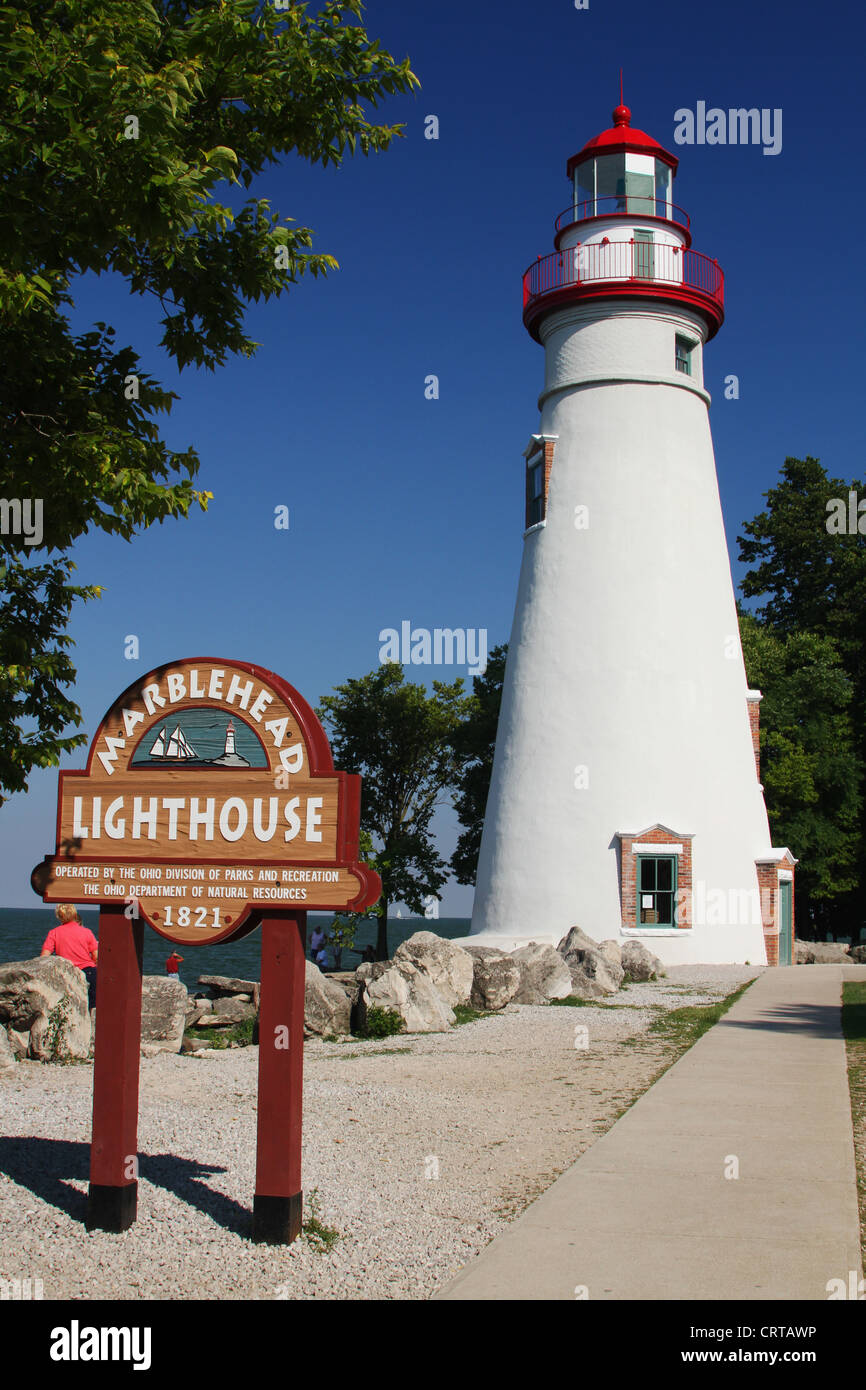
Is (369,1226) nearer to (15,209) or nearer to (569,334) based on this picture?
(15,209)

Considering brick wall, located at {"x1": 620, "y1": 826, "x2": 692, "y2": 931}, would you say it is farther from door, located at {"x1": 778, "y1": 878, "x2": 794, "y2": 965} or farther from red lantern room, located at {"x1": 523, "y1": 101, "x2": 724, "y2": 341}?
red lantern room, located at {"x1": 523, "y1": 101, "x2": 724, "y2": 341}

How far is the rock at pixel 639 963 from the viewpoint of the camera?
71.9 ft

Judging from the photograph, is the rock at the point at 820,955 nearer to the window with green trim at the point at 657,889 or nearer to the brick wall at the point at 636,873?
the brick wall at the point at 636,873

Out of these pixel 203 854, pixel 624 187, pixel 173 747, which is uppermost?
pixel 624 187

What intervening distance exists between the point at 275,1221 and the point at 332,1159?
1.95m

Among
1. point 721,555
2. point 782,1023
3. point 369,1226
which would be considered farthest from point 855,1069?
point 721,555

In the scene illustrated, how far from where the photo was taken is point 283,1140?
668 centimetres

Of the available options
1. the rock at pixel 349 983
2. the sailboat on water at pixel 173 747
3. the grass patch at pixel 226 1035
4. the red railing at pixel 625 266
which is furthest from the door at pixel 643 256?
the sailboat on water at pixel 173 747

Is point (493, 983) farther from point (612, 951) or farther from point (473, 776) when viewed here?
point (473, 776)

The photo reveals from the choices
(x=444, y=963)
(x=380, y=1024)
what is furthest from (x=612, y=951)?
(x=380, y=1024)

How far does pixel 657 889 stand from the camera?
79.7 ft

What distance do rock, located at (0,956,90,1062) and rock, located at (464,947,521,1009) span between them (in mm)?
6867

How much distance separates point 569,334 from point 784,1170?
21.8 m

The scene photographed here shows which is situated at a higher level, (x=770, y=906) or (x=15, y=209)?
(x=15, y=209)
